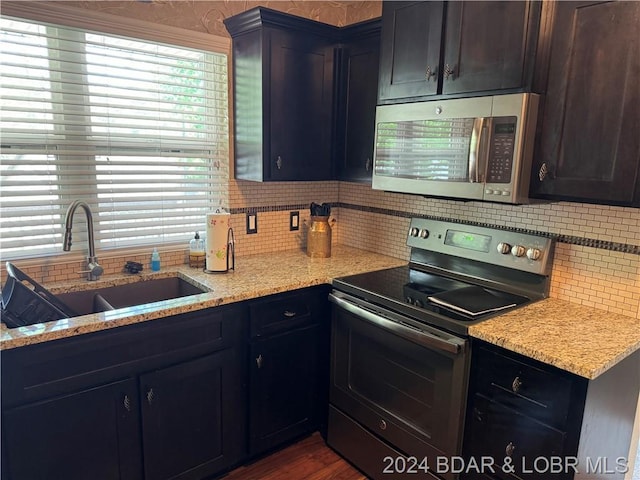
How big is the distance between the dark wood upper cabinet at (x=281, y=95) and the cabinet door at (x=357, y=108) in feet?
0.26

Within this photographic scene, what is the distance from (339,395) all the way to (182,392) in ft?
2.56

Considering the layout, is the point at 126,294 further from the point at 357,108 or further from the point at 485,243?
the point at 485,243

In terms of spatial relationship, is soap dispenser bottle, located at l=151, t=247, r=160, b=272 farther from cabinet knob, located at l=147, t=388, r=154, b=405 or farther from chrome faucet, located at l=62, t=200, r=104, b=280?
cabinet knob, located at l=147, t=388, r=154, b=405

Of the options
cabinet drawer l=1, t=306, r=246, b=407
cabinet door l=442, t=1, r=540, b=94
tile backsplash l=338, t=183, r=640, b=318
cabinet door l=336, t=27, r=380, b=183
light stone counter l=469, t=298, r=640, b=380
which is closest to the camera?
light stone counter l=469, t=298, r=640, b=380

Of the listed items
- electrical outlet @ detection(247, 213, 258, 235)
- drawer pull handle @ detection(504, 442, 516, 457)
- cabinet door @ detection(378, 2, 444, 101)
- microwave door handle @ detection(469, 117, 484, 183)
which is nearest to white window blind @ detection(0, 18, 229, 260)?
electrical outlet @ detection(247, 213, 258, 235)

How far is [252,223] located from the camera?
2688 millimetres

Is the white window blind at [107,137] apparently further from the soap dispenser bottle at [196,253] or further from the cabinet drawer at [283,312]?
the cabinet drawer at [283,312]

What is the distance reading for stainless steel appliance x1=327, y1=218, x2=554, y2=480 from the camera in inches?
69.1

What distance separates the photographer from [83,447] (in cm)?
167

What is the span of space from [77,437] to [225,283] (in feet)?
2.72

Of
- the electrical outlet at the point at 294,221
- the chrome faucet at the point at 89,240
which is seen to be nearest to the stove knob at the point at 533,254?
the electrical outlet at the point at 294,221

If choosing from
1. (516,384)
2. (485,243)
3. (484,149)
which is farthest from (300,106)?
(516,384)

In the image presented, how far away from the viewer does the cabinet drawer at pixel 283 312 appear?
207 centimetres

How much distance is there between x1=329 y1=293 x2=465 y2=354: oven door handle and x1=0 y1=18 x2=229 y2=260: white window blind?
3.17 ft
